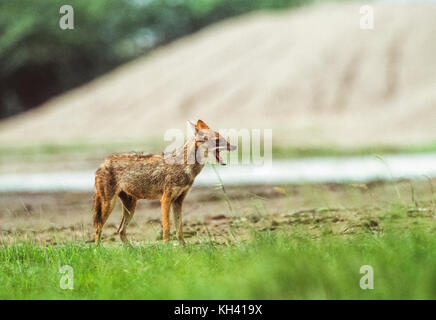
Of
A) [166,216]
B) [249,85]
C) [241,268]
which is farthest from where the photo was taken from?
[249,85]

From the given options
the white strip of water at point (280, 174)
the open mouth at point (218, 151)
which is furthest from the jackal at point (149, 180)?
the white strip of water at point (280, 174)

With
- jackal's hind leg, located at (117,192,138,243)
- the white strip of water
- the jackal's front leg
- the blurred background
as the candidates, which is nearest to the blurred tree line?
the blurred background

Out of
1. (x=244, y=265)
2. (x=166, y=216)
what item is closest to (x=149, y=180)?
(x=166, y=216)

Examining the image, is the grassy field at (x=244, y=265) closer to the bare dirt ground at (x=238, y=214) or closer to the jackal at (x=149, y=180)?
the bare dirt ground at (x=238, y=214)

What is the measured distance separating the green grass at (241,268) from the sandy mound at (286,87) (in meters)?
22.9

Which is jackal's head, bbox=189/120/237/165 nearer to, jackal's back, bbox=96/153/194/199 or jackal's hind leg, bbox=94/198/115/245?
jackal's back, bbox=96/153/194/199

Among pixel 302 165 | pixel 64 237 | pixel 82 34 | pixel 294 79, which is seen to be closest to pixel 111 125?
pixel 294 79

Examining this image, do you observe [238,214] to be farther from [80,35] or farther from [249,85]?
[80,35]

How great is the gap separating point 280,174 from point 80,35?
44039mm

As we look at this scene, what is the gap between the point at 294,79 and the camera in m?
40.3

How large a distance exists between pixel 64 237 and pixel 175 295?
368 cm

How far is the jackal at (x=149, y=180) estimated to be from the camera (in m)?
7.00

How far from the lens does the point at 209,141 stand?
21.7 feet
